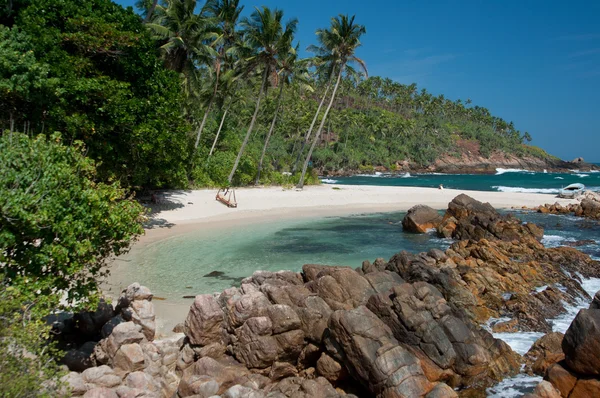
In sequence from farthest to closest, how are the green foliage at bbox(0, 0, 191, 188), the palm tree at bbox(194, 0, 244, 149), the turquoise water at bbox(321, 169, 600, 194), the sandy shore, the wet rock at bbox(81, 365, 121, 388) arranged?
the turquoise water at bbox(321, 169, 600, 194) → the palm tree at bbox(194, 0, 244, 149) → the sandy shore → the green foliage at bbox(0, 0, 191, 188) → the wet rock at bbox(81, 365, 121, 388)

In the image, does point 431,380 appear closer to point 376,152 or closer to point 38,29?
point 38,29

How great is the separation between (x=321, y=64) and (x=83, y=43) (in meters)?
26.6

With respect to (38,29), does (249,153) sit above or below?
below

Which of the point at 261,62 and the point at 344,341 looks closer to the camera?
the point at 344,341

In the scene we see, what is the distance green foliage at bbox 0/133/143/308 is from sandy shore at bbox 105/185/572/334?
449 centimetres

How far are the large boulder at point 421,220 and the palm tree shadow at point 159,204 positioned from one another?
1452 centimetres

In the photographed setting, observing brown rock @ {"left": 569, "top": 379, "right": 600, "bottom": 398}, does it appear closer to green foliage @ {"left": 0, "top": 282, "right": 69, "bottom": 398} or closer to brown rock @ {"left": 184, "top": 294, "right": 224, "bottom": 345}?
brown rock @ {"left": 184, "top": 294, "right": 224, "bottom": 345}

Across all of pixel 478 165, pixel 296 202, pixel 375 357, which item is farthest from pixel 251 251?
pixel 478 165

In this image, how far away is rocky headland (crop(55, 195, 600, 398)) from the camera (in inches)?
297

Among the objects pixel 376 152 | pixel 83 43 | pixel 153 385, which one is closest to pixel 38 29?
pixel 83 43

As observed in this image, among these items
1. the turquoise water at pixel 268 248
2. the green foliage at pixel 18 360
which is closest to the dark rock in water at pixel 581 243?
the turquoise water at pixel 268 248

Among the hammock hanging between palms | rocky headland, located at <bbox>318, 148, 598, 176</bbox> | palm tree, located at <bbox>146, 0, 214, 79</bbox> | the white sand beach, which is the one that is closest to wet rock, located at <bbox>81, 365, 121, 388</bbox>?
the white sand beach

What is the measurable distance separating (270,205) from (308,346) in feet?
80.2

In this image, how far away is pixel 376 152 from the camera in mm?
101562
